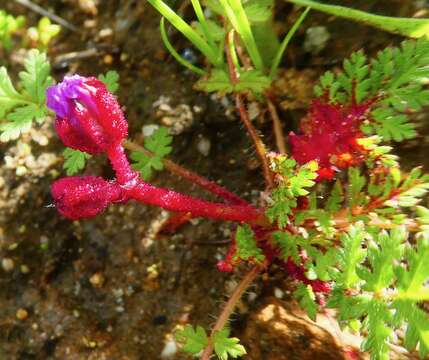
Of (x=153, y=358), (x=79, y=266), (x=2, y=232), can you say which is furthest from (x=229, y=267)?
(x=2, y=232)

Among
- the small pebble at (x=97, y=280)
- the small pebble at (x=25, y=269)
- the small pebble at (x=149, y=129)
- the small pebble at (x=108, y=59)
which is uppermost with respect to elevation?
the small pebble at (x=108, y=59)

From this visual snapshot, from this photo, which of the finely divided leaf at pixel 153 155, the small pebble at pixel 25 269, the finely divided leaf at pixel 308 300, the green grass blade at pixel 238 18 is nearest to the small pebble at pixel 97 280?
the small pebble at pixel 25 269

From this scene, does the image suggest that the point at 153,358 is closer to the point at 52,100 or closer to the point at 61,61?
Answer: the point at 52,100

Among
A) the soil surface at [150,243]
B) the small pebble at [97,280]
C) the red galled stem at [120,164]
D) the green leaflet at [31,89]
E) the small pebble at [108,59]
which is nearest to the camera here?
the red galled stem at [120,164]

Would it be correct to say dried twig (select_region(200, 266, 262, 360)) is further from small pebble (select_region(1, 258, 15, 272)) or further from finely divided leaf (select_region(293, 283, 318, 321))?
small pebble (select_region(1, 258, 15, 272))

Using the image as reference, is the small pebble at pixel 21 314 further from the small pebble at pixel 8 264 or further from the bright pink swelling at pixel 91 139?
the bright pink swelling at pixel 91 139

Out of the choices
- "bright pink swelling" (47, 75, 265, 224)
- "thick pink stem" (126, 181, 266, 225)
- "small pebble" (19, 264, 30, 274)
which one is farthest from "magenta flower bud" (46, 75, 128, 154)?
"small pebble" (19, 264, 30, 274)

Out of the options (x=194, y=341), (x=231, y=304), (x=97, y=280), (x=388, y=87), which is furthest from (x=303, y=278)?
(x=97, y=280)

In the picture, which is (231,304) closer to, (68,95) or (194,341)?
(194,341)

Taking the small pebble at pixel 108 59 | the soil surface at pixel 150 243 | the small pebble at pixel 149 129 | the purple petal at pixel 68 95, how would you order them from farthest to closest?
the small pebble at pixel 108 59, the small pebble at pixel 149 129, the soil surface at pixel 150 243, the purple petal at pixel 68 95
